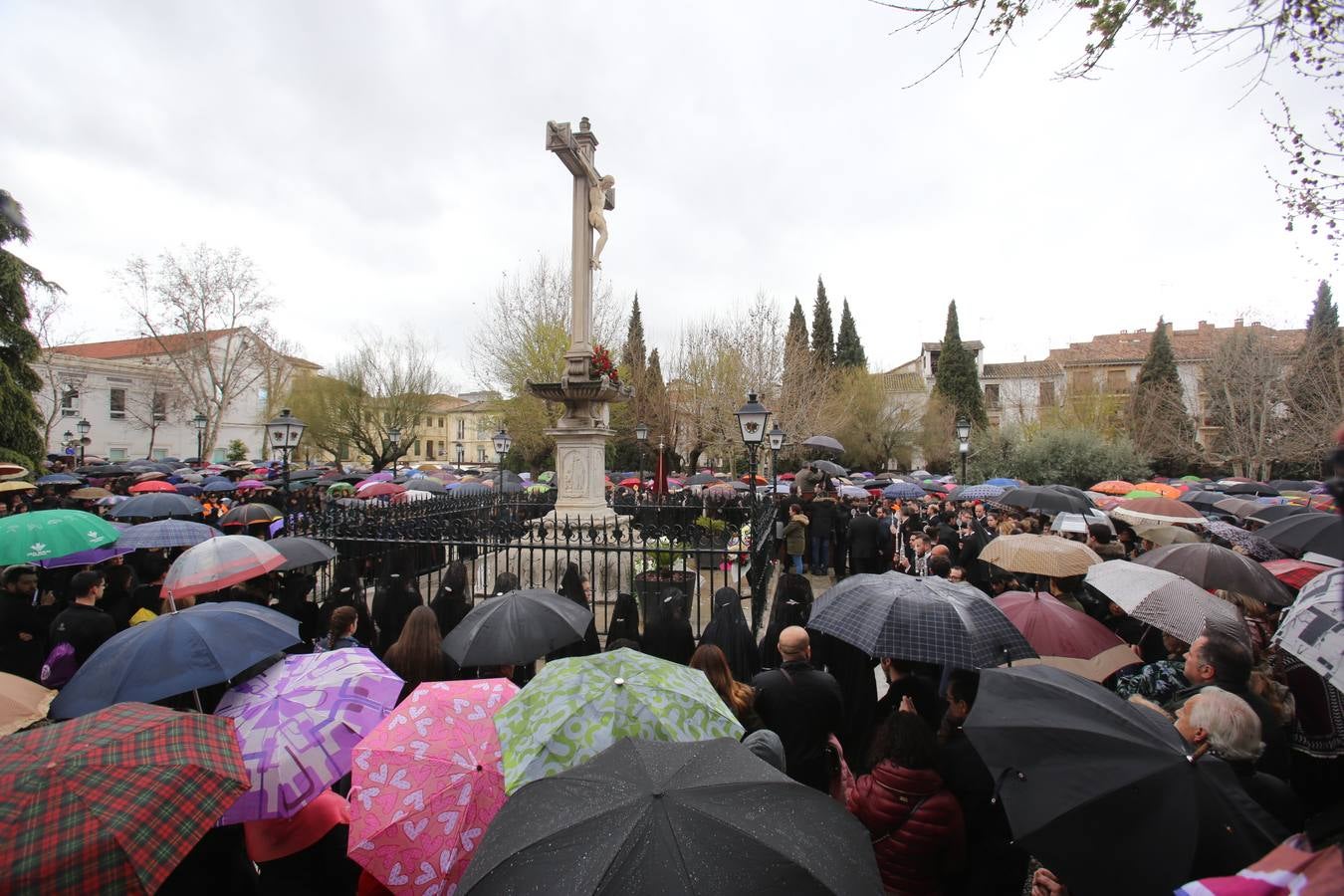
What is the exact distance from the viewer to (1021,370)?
52.2 meters

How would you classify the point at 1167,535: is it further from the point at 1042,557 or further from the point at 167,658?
the point at 167,658

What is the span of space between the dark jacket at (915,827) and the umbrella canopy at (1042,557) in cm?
293

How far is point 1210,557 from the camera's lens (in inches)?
188

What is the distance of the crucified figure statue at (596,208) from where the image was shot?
421 inches

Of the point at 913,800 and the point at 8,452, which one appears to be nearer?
the point at 913,800

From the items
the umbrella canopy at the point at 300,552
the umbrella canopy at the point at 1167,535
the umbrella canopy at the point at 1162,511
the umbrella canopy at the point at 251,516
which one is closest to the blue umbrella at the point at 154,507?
the umbrella canopy at the point at 251,516

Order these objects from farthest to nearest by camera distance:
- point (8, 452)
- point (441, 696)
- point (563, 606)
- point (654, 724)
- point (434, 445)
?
1. point (434, 445)
2. point (8, 452)
3. point (563, 606)
4. point (441, 696)
5. point (654, 724)

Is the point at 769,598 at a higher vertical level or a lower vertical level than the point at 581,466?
lower

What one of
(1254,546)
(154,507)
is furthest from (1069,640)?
(154,507)

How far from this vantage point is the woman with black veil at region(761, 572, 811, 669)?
5.19 meters

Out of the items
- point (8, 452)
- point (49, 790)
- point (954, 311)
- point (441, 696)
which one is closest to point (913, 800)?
point (441, 696)

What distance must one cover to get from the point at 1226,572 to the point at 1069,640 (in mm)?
1805

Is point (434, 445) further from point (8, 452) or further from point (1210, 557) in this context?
point (1210, 557)

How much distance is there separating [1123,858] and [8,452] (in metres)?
23.8
